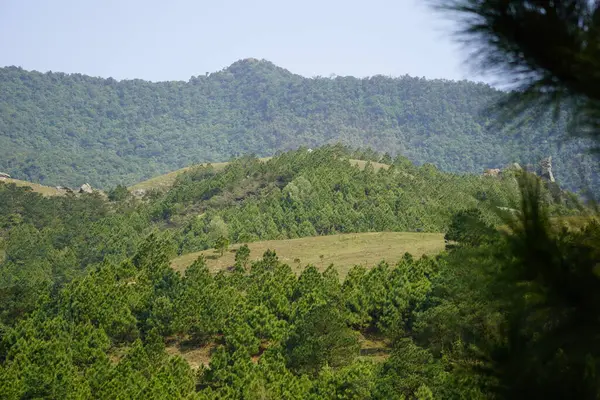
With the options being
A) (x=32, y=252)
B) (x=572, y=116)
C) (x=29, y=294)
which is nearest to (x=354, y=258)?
(x=29, y=294)

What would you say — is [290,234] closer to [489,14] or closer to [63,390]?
[63,390]

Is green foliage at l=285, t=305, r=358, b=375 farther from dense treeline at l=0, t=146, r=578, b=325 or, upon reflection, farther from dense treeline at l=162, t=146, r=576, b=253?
dense treeline at l=0, t=146, r=578, b=325

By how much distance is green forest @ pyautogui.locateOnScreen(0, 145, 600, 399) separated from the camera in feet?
15.1

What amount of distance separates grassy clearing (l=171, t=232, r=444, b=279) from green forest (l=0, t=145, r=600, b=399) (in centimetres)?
238

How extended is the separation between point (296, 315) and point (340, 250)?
80.1 feet

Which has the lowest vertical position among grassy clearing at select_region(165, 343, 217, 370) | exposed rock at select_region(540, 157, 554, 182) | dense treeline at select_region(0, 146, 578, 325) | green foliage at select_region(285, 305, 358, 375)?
dense treeline at select_region(0, 146, 578, 325)

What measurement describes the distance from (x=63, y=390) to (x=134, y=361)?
5.68m

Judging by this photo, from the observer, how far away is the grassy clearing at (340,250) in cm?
6490

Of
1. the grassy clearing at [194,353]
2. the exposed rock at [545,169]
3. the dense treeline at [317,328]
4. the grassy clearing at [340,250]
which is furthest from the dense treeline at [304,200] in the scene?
the exposed rock at [545,169]

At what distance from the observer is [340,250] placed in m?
70.9

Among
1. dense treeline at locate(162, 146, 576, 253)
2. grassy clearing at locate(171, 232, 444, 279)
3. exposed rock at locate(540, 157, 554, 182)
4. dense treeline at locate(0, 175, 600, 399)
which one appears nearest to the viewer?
dense treeline at locate(0, 175, 600, 399)

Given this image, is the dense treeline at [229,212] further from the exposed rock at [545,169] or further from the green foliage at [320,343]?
the exposed rock at [545,169]

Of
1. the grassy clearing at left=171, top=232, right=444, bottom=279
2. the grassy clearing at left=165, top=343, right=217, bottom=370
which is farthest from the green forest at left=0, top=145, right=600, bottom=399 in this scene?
the grassy clearing at left=171, top=232, right=444, bottom=279

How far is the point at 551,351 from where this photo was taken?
4105 millimetres
